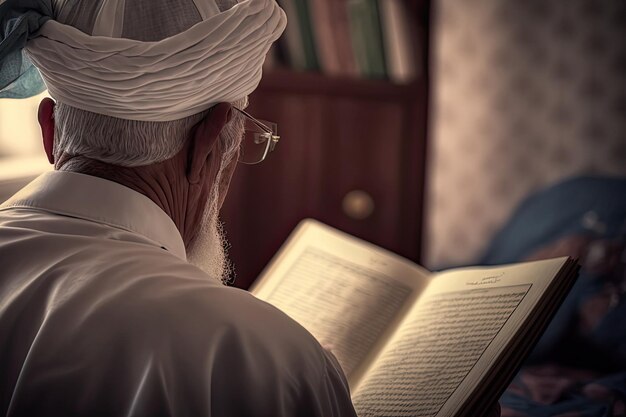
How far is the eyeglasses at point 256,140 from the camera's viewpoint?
3.65 ft

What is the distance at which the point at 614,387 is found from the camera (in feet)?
4.83

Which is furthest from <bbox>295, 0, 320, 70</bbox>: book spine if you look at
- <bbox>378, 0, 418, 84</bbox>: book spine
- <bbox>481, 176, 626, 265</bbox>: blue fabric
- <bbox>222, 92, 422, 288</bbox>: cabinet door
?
<bbox>481, 176, 626, 265</bbox>: blue fabric

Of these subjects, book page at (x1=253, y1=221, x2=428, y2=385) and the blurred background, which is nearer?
book page at (x1=253, y1=221, x2=428, y2=385)

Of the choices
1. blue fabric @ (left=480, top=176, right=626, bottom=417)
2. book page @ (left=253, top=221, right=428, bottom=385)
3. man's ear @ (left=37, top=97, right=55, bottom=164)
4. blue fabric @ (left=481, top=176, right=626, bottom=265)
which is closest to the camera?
man's ear @ (left=37, top=97, right=55, bottom=164)

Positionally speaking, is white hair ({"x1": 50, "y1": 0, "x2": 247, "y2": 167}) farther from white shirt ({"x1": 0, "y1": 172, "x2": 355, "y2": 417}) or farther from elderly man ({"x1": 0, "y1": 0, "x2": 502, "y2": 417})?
white shirt ({"x1": 0, "y1": 172, "x2": 355, "y2": 417})

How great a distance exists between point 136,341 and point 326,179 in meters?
1.81

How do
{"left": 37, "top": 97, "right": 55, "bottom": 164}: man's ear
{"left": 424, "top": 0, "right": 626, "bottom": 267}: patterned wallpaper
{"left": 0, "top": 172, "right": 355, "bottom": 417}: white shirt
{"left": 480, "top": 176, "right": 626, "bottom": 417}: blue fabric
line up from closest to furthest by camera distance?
{"left": 0, "top": 172, "right": 355, "bottom": 417}: white shirt < {"left": 37, "top": 97, "right": 55, "bottom": 164}: man's ear < {"left": 480, "top": 176, "right": 626, "bottom": 417}: blue fabric < {"left": 424, "top": 0, "right": 626, "bottom": 267}: patterned wallpaper

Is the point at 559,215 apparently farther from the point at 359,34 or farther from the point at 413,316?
the point at 413,316

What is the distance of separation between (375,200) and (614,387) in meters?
1.16

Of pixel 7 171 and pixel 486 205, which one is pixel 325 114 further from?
pixel 7 171

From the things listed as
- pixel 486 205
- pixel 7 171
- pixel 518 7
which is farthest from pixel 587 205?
pixel 7 171

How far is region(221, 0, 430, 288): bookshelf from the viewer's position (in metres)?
2.48

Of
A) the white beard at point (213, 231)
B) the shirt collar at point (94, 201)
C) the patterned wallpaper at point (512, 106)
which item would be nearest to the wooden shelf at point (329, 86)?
the patterned wallpaper at point (512, 106)

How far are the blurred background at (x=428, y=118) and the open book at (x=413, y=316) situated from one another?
100 cm
